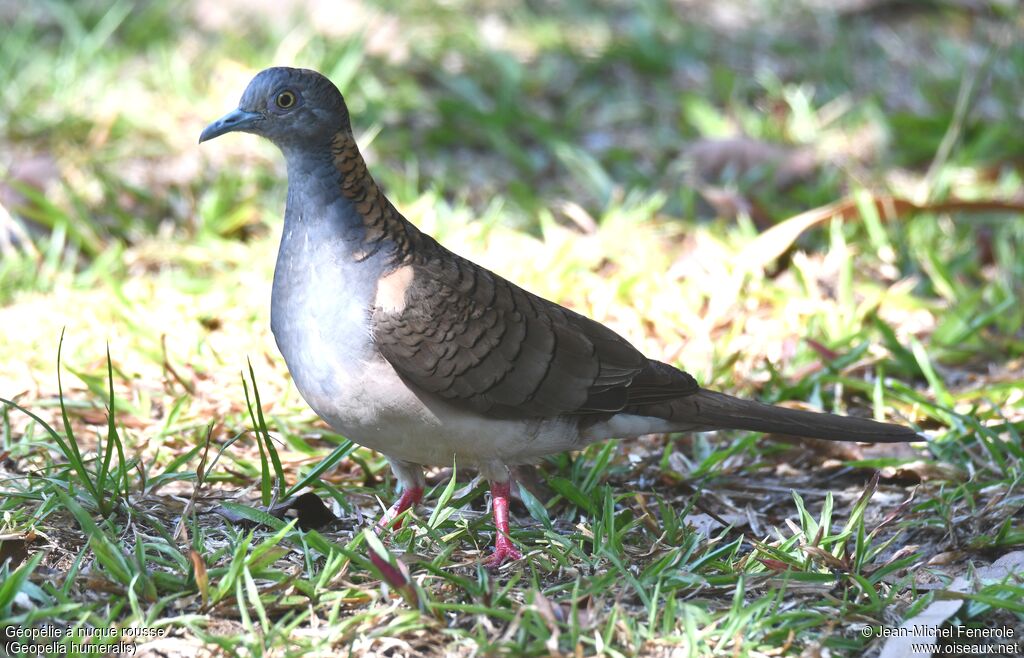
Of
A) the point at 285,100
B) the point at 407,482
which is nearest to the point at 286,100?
the point at 285,100

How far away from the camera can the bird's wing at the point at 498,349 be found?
11.4 ft

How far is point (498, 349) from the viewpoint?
11.9ft

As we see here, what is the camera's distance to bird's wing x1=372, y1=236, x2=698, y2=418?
3477 millimetres

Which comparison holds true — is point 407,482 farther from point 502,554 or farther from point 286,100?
point 286,100

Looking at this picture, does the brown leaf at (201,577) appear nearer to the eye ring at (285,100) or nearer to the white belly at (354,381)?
the white belly at (354,381)

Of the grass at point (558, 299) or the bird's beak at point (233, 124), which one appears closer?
the grass at point (558, 299)

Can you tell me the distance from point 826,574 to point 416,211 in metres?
3.18

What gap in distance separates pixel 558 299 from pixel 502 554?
2046mm

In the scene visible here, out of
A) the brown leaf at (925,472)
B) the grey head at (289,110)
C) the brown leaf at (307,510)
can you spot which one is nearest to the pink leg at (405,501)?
the brown leaf at (307,510)

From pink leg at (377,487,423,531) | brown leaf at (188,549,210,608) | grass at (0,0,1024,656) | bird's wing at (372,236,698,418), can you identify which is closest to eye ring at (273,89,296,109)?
bird's wing at (372,236,698,418)

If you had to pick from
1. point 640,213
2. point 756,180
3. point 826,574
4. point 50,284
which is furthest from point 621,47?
point 826,574

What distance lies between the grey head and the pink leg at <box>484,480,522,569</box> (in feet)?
3.84

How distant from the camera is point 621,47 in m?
7.91

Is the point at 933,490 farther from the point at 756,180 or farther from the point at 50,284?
the point at 50,284
